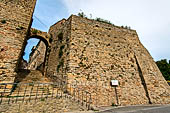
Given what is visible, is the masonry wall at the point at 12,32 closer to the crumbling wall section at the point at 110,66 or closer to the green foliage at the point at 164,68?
the crumbling wall section at the point at 110,66

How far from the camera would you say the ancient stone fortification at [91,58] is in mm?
6117

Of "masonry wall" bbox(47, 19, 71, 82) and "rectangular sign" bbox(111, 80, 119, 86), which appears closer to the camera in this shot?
"masonry wall" bbox(47, 19, 71, 82)

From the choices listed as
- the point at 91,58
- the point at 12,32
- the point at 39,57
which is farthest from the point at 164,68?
the point at 12,32

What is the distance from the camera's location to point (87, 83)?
6.69 m

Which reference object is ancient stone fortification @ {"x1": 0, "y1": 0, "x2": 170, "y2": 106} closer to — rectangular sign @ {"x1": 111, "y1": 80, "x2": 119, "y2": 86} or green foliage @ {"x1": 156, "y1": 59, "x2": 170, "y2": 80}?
rectangular sign @ {"x1": 111, "y1": 80, "x2": 119, "y2": 86}

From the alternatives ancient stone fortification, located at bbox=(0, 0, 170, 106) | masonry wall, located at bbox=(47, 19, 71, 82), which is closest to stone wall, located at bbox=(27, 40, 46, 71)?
ancient stone fortification, located at bbox=(0, 0, 170, 106)

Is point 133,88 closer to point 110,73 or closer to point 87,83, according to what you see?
point 110,73

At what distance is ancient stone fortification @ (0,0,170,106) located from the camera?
6.12 m

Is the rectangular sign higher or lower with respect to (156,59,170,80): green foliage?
lower

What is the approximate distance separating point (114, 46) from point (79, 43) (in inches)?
148

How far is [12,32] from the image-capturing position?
612 cm

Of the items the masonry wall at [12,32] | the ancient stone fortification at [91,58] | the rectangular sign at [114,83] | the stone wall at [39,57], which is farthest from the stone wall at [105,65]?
the stone wall at [39,57]

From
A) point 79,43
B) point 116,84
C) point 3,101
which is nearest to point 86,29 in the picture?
point 79,43

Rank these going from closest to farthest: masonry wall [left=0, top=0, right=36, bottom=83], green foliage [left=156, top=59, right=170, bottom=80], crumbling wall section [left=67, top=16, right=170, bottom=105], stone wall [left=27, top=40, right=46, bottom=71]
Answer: masonry wall [left=0, top=0, right=36, bottom=83] → crumbling wall section [left=67, top=16, right=170, bottom=105] → stone wall [left=27, top=40, right=46, bottom=71] → green foliage [left=156, top=59, right=170, bottom=80]
